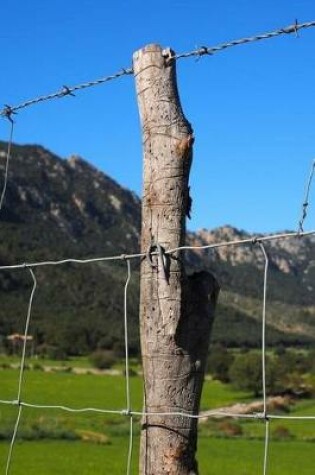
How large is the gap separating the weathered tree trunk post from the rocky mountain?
141 feet

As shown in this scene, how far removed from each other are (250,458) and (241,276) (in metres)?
72.0

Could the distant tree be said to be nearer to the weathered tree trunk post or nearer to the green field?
the green field

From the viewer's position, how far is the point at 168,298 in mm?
3096

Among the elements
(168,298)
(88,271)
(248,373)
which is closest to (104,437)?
(248,373)

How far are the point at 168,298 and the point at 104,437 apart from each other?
1419 inches

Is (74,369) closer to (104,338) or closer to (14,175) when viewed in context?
(104,338)

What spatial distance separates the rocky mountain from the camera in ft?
256

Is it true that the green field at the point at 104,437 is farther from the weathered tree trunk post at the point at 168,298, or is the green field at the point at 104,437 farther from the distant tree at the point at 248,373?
the weathered tree trunk post at the point at 168,298

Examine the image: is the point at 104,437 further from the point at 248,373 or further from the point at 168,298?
the point at 168,298

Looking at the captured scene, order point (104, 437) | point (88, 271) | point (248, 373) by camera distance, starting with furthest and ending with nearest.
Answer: point (88, 271) < point (248, 373) < point (104, 437)

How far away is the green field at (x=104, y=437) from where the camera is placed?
28859mm

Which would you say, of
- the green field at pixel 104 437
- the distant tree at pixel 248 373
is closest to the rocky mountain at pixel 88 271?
the distant tree at pixel 248 373

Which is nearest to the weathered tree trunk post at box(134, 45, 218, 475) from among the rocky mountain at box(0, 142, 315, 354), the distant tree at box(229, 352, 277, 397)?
the rocky mountain at box(0, 142, 315, 354)

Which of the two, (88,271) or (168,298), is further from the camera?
(88,271)
